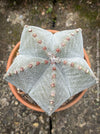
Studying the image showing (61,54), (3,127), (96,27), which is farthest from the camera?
(96,27)

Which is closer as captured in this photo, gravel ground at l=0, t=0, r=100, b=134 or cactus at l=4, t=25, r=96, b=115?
cactus at l=4, t=25, r=96, b=115

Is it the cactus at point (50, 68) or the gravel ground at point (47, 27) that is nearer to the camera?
the cactus at point (50, 68)

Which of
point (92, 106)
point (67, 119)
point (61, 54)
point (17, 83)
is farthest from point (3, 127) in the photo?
point (61, 54)

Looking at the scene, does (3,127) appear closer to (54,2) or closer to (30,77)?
(30,77)

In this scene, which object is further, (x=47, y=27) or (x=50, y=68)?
(x=47, y=27)
